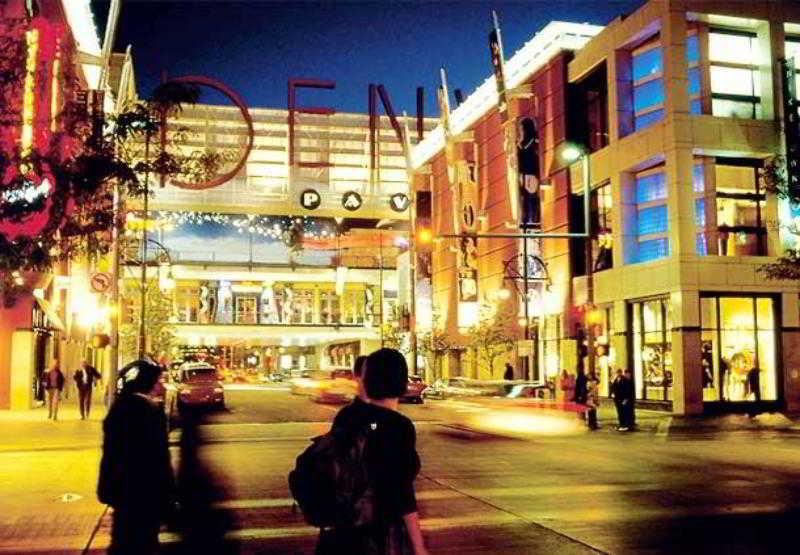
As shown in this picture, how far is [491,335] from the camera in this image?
46.8 metres

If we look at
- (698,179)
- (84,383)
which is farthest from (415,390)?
(84,383)

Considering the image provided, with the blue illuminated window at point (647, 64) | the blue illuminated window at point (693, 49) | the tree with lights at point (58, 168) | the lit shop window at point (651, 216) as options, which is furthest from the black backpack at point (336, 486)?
the blue illuminated window at point (693, 49)

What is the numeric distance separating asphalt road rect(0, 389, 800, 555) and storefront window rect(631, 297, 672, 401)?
10935mm

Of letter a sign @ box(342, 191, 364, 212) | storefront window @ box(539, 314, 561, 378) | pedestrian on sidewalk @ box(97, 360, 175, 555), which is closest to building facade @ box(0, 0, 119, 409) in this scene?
pedestrian on sidewalk @ box(97, 360, 175, 555)

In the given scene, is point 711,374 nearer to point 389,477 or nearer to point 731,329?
point 731,329

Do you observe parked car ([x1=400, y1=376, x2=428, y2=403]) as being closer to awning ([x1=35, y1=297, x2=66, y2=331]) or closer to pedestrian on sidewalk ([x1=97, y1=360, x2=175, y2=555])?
awning ([x1=35, y1=297, x2=66, y2=331])

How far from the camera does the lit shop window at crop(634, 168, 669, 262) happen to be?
34094mm

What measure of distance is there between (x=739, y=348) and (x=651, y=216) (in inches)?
221

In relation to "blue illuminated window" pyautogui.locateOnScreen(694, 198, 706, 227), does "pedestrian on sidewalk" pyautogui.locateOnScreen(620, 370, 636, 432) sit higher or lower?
lower

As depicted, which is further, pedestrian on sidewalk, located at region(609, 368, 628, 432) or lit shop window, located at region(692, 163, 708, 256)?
lit shop window, located at region(692, 163, 708, 256)

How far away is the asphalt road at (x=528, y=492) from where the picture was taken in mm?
9164

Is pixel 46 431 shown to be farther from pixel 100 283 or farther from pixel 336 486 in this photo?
pixel 336 486

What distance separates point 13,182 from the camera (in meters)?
15.0

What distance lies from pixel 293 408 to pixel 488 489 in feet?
78.6
